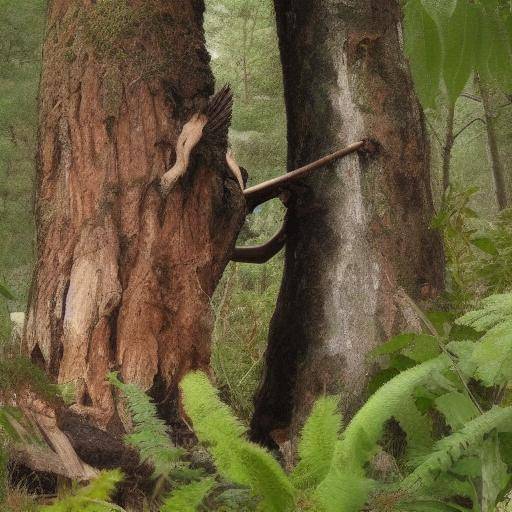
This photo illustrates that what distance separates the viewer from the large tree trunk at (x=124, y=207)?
9.72ft

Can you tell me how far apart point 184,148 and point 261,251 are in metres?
1.31

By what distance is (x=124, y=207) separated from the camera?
3082 millimetres

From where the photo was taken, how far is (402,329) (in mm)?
3297

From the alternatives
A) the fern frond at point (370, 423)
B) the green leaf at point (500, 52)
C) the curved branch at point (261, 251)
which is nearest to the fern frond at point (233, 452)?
the fern frond at point (370, 423)

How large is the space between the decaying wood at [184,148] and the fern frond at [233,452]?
1.53m

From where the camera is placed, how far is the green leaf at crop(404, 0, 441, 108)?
1.56 meters

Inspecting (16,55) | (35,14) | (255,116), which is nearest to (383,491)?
(35,14)

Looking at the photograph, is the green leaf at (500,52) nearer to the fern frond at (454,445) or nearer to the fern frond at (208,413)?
the fern frond at (454,445)

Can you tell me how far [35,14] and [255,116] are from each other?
4180 mm

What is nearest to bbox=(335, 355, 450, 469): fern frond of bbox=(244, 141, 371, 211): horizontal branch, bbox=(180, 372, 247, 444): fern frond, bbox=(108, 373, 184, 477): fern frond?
bbox=(180, 372, 247, 444): fern frond

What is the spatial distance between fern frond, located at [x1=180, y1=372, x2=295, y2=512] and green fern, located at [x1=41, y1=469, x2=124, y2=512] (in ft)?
0.80

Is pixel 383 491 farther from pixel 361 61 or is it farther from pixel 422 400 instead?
pixel 361 61

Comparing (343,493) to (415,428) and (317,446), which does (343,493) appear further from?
(415,428)

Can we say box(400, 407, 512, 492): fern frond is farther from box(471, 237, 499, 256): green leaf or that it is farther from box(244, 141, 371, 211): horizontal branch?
box(244, 141, 371, 211): horizontal branch
